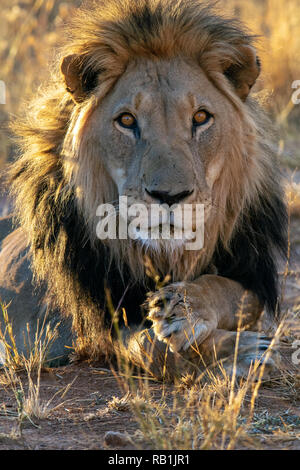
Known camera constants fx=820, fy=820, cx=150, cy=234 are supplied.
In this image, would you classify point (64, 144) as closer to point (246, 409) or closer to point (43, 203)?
point (43, 203)

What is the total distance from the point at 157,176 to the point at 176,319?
0.71 m

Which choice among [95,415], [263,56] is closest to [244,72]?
[95,415]

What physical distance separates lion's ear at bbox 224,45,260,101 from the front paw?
1273 mm

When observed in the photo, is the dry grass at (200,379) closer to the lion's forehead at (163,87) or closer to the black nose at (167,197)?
the lion's forehead at (163,87)

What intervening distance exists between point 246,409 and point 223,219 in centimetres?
122

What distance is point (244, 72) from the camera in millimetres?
4684

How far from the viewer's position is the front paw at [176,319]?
4.02 meters

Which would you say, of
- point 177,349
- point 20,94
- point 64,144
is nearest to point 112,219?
point 64,144

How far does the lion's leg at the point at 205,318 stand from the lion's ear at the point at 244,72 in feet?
3.60

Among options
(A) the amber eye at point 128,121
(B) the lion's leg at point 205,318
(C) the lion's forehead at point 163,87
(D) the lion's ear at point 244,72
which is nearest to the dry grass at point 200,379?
(B) the lion's leg at point 205,318

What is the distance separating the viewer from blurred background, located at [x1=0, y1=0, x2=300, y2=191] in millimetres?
9984

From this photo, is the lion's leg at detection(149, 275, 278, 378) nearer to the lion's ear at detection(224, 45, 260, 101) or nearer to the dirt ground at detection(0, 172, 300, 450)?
the dirt ground at detection(0, 172, 300, 450)

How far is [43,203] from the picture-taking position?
485cm

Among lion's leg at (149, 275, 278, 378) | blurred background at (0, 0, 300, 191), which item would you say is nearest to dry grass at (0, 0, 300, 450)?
blurred background at (0, 0, 300, 191)
